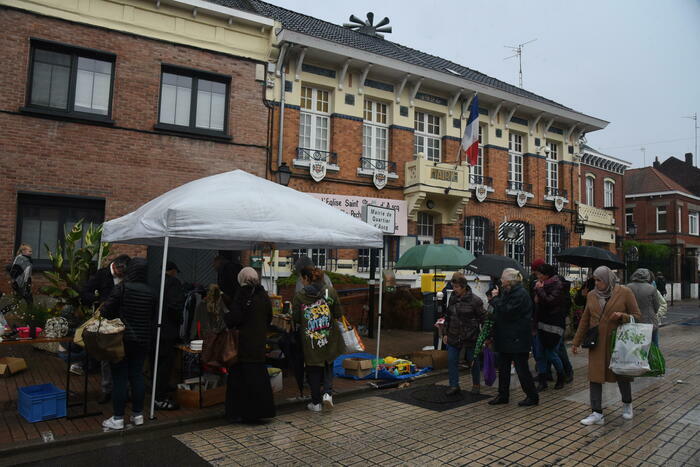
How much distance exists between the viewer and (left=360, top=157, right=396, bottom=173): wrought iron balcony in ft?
50.1

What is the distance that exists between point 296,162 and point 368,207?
5701 millimetres

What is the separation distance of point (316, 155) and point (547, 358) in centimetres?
933

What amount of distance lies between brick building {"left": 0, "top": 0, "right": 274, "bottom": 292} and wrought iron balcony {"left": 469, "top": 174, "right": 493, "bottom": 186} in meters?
8.20

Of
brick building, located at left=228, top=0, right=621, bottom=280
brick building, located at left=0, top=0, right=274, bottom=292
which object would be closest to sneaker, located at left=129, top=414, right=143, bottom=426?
brick building, located at left=0, top=0, right=274, bottom=292

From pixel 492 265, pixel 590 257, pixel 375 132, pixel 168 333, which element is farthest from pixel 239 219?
pixel 375 132

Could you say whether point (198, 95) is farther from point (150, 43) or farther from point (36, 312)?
point (36, 312)

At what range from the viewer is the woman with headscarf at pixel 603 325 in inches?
211

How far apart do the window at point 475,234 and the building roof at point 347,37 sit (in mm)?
5045

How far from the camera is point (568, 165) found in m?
21.0

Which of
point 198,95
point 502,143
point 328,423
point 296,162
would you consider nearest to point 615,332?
point 328,423

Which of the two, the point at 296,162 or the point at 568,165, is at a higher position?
the point at 568,165

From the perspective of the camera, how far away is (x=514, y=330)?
6078 mm

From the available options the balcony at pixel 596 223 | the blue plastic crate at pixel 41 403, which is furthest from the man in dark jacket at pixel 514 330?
the balcony at pixel 596 223

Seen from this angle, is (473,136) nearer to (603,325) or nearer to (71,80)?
(603,325)
